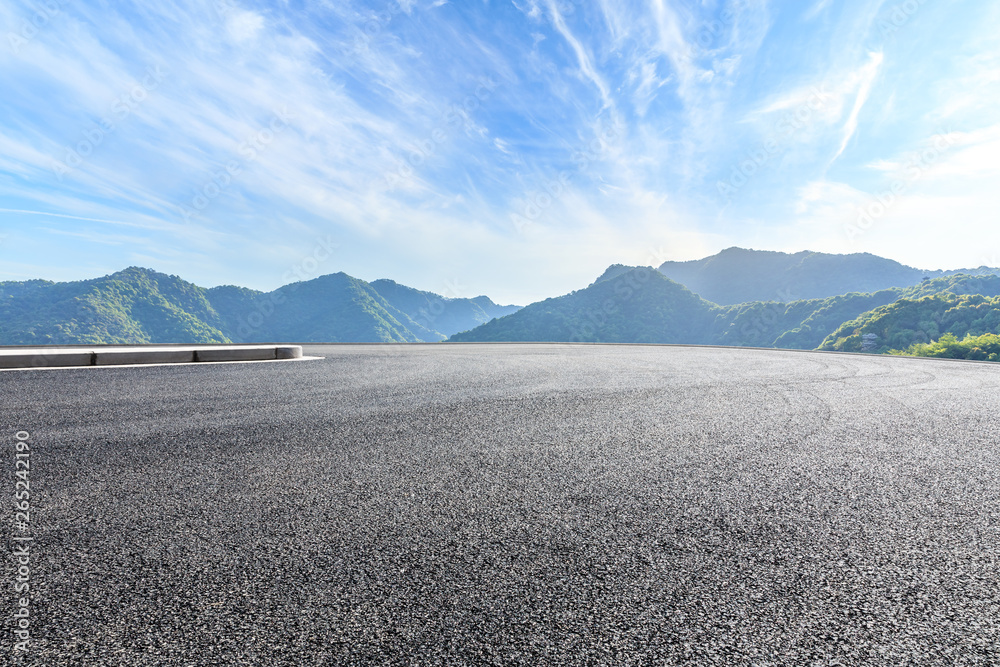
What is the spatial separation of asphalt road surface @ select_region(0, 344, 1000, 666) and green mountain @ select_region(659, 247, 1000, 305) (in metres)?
149

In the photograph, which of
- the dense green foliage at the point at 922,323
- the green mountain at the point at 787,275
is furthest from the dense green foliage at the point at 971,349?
the green mountain at the point at 787,275

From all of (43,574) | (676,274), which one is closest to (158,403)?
(43,574)

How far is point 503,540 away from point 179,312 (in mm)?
104871

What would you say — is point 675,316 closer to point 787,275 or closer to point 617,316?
point 617,316

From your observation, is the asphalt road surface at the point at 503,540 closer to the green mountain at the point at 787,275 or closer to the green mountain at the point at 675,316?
the green mountain at the point at 675,316

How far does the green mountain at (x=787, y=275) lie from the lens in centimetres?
12788

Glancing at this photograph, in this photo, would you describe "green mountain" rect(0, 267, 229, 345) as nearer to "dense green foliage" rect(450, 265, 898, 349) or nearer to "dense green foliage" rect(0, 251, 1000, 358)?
"dense green foliage" rect(0, 251, 1000, 358)

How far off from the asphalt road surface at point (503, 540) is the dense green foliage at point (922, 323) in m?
48.0

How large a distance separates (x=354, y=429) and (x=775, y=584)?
3444 millimetres

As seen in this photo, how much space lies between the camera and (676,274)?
176m

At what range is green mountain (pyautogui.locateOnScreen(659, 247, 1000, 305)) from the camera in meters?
128

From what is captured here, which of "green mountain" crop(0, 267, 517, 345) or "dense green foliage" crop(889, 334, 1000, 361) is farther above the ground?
"green mountain" crop(0, 267, 517, 345)

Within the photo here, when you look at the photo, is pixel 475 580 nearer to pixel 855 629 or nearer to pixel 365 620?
pixel 365 620

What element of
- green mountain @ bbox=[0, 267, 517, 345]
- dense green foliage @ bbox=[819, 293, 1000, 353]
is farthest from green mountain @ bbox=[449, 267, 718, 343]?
dense green foliage @ bbox=[819, 293, 1000, 353]
